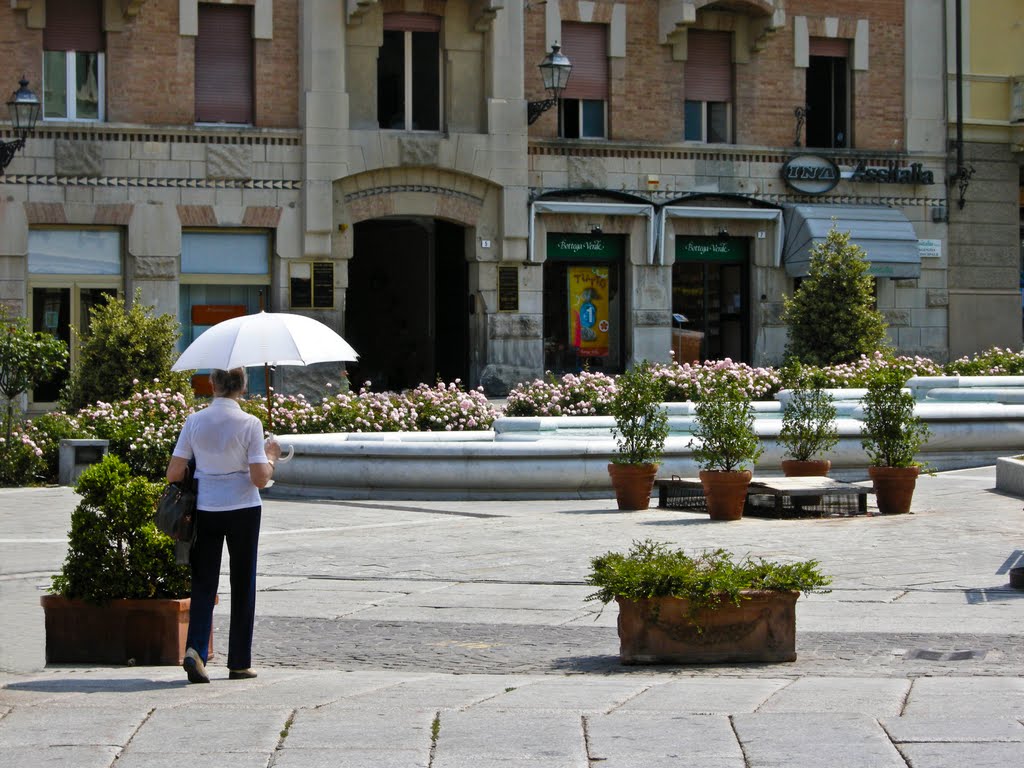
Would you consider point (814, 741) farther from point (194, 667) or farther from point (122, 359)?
point (122, 359)

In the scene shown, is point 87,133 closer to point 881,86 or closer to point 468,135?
point 468,135

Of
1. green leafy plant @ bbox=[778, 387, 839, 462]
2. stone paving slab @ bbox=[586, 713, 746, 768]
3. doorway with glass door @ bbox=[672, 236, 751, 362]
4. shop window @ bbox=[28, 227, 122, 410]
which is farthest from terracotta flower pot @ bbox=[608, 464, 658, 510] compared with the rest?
doorway with glass door @ bbox=[672, 236, 751, 362]

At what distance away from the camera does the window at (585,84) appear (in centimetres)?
3155

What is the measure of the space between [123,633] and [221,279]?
20.9 metres

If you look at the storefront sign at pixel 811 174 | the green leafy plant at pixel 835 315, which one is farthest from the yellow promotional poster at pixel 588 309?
the green leafy plant at pixel 835 315

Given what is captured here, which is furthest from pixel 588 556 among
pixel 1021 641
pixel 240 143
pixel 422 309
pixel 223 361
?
pixel 422 309

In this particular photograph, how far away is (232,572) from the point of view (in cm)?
860

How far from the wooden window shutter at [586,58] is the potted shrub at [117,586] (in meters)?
23.5

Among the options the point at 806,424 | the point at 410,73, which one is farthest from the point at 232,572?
the point at 410,73

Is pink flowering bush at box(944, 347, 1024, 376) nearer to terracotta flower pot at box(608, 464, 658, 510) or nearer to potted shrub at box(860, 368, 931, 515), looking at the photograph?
potted shrub at box(860, 368, 931, 515)

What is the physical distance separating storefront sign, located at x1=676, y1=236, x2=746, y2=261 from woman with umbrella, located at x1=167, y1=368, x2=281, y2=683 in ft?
80.1

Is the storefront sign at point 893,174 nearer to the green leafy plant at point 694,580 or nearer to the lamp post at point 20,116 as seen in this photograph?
the lamp post at point 20,116

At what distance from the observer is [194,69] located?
1150 inches

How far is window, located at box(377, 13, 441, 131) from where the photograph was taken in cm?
3055
